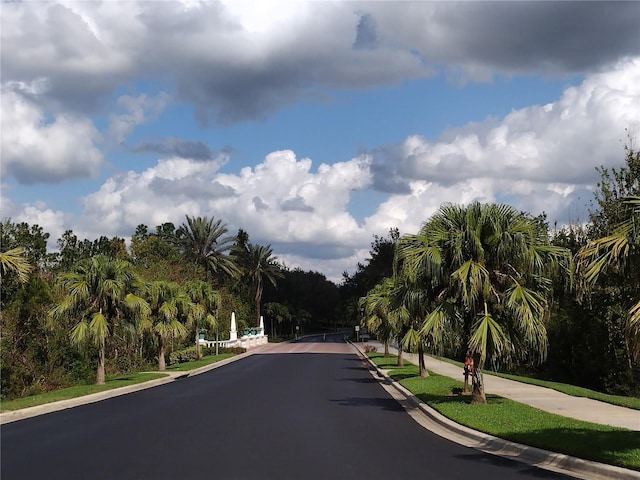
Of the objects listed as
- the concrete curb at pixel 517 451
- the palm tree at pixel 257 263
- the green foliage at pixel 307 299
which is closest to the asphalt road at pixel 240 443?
the concrete curb at pixel 517 451

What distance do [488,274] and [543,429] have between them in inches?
213

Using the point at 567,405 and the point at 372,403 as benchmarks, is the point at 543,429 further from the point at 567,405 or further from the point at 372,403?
the point at 372,403

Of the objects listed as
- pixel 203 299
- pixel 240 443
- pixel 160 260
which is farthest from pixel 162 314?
pixel 160 260

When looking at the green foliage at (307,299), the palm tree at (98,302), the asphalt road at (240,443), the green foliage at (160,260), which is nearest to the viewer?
the asphalt road at (240,443)

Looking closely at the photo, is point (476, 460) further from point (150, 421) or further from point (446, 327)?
point (150, 421)

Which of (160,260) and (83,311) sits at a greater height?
(160,260)

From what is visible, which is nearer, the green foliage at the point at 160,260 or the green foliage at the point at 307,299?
the green foliage at the point at 160,260

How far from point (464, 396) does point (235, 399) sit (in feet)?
22.3

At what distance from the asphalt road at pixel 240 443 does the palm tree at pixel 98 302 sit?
575 centimetres

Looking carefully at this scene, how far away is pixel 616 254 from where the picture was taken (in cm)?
1030

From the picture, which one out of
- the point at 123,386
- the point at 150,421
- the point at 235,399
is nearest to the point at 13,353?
the point at 123,386

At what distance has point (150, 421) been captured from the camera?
52.5 feet

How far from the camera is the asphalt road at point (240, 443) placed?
995 cm

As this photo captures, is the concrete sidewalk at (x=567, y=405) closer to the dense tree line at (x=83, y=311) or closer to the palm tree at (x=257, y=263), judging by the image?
the dense tree line at (x=83, y=311)
